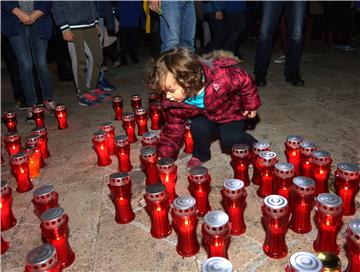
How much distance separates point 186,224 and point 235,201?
33 cm

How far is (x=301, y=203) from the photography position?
6.35 feet

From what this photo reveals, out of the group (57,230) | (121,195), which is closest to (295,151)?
(121,195)

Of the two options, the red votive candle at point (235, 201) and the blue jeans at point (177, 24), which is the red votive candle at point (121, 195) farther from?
the blue jeans at point (177, 24)

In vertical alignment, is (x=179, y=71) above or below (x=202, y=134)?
above

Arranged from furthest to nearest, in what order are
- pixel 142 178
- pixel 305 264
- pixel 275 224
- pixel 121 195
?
1. pixel 142 178
2. pixel 121 195
3. pixel 275 224
4. pixel 305 264

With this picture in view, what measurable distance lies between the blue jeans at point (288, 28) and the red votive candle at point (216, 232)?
144 inches

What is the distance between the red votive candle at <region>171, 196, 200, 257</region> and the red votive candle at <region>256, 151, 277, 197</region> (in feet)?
2.25

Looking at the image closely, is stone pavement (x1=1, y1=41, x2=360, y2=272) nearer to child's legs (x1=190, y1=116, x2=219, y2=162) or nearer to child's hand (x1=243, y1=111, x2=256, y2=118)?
child's legs (x1=190, y1=116, x2=219, y2=162)

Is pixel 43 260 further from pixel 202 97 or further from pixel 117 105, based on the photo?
pixel 117 105

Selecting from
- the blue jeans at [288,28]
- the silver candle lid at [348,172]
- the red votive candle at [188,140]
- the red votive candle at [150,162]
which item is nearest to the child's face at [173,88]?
the red votive candle at [150,162]

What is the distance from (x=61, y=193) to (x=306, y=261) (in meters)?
1.92

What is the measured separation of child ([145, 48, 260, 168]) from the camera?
2.42 metres

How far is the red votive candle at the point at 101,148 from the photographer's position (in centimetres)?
298

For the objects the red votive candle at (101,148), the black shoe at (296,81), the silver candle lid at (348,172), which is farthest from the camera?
the black shoe at (296,81)
